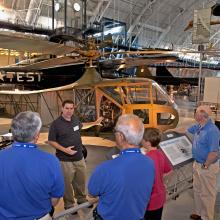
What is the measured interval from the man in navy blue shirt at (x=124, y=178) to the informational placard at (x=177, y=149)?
1.73m

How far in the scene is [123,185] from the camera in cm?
183

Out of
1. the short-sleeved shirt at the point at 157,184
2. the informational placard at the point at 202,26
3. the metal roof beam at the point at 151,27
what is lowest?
the short-sleeved shirt at the point at 157,184

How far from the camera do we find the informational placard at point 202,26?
15.1ft

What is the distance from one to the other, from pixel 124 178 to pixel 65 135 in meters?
1.92

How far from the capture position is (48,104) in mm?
7602

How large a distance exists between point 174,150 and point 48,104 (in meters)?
4.52

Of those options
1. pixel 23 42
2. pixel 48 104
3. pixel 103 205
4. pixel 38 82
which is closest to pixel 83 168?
pixel 103 205

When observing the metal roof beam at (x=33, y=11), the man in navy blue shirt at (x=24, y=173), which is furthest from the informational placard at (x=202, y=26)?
the metal roof beam at (x=33, y=11)

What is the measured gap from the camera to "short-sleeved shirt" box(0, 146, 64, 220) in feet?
5.94

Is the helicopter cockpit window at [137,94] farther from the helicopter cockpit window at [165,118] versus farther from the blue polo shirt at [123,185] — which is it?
the blue polo shirt at [123,185]

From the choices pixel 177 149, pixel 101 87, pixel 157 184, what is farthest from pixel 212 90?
pixel 157 184

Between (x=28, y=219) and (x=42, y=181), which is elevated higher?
(x=42, y=181)

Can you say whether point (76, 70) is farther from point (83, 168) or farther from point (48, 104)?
point (83, 168)

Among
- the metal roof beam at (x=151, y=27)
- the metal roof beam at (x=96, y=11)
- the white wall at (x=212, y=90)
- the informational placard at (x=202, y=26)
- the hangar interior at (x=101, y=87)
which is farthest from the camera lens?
the metal roof beam at (x=151, y=27)
